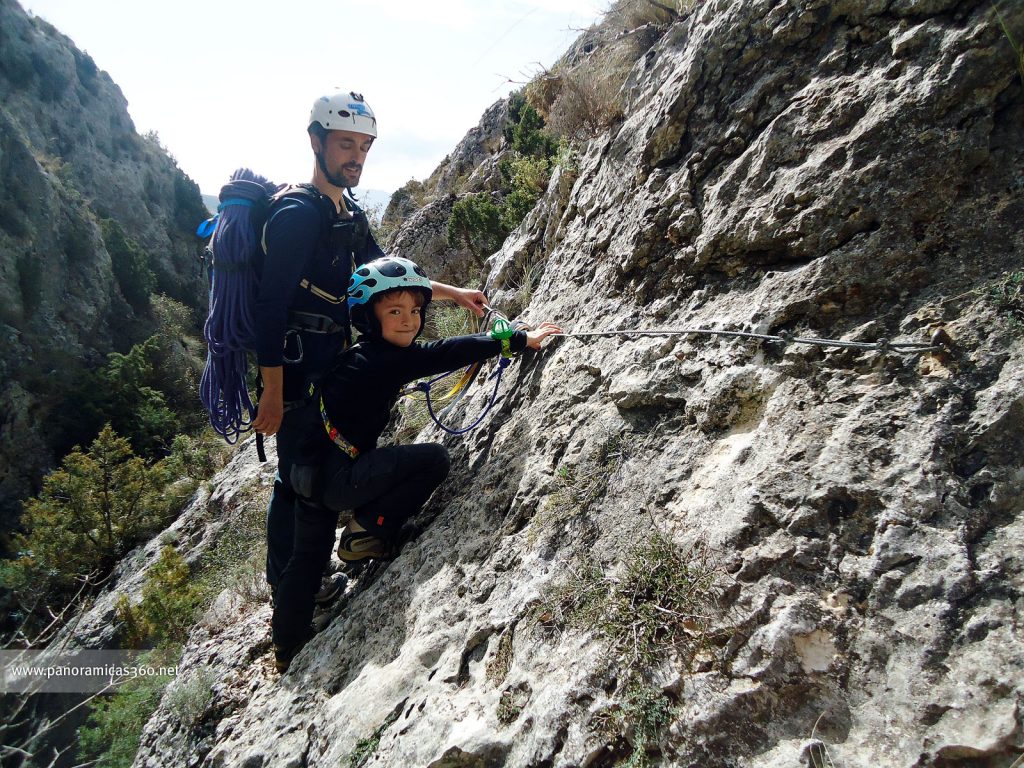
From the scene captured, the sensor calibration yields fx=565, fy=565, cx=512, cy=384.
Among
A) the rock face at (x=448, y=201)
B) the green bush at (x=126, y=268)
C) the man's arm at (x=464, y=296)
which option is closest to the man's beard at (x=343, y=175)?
the man's arm at (x=464, y=296)

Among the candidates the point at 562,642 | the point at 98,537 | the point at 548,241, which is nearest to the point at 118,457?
the point at 98,537

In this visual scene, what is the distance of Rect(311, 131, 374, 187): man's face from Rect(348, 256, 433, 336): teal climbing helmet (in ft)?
2.06

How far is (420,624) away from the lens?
9.24 ft

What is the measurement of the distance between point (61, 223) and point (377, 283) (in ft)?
165

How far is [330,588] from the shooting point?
3859mm

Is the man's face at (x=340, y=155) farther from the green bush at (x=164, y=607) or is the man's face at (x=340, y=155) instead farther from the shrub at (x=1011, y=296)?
the green bush at (x=164, y=607)

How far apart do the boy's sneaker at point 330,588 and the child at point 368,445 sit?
0.77 feet

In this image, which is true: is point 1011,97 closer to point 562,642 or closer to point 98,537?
point 562,642

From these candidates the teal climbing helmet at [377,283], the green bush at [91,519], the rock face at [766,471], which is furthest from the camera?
the green bush at [91,519]

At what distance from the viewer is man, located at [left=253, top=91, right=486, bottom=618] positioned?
317 cm

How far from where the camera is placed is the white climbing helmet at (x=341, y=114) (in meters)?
3.54

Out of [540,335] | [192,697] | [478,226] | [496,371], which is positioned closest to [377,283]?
[540,335]

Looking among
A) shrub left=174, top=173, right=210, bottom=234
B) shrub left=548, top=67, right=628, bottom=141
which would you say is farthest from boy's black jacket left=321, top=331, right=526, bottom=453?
shrub left=174, top=173, right=210, bottom=234

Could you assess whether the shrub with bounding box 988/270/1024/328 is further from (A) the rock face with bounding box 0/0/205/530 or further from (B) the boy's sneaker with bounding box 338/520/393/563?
(A) the rock face with bounding box 0/0/205/530
